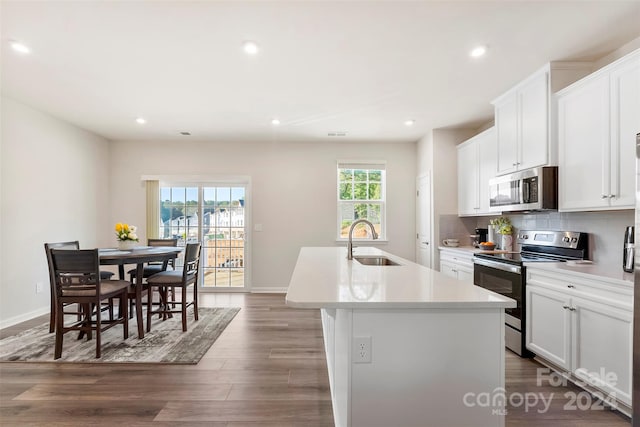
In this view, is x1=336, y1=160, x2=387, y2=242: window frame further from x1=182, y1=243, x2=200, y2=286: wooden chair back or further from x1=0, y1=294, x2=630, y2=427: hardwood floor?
x1=0, y1=294, x2=630, y2=427: hardwood floor

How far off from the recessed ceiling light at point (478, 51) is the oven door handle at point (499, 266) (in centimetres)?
182

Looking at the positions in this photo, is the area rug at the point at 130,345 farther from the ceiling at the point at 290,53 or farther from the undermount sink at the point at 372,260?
the ceiling at the point at 290,53

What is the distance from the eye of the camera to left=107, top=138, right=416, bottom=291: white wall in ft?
18.0

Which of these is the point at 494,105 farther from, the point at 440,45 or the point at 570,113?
the point at 440,45

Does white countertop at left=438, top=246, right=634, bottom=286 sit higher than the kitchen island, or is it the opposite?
white countertop at left=438, top=246, right=634, bottom=286

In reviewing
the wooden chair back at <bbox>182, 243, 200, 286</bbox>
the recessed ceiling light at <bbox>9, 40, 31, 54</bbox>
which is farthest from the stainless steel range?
the recessed ceiling light at <bbox>9, 40, 31, 54</bbox>

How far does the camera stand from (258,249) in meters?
5.48

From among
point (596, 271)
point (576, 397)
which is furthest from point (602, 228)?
point (576, 397)

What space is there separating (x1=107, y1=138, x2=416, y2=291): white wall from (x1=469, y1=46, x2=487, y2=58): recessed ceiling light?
10.0 feet

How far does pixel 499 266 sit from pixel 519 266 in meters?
0.27

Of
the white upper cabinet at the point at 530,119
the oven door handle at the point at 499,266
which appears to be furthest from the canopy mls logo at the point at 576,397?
the white upper cabinet at the point at 530,119

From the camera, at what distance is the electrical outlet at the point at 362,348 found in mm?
1320

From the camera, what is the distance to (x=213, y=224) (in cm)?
555

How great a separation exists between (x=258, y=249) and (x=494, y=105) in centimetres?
404
